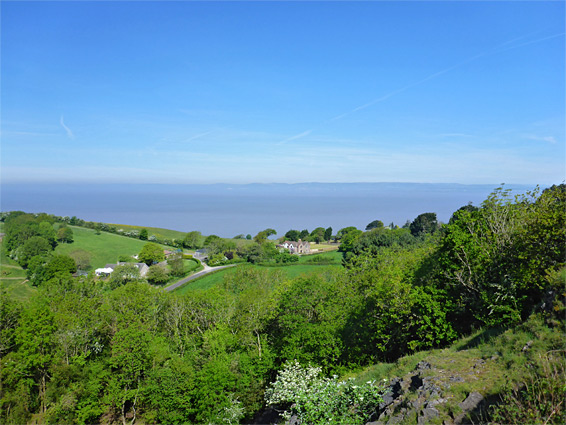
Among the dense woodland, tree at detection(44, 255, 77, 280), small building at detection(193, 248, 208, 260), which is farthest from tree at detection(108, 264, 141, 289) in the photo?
the dense woodland

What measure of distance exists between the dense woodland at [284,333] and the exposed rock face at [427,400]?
3.47 ft

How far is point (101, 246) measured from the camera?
9269 cm

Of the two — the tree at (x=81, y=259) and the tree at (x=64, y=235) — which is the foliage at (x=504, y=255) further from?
the tree at (x=64, y=235)

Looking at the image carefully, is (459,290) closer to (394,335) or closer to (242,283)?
(394,335)

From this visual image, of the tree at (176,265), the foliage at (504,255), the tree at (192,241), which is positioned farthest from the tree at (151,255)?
the foliage at (504,255)

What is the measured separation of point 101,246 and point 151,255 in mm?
20558

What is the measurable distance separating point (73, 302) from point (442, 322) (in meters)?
29.8

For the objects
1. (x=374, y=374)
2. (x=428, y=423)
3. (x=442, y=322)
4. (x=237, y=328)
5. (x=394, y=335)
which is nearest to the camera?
(x=428, y=423)

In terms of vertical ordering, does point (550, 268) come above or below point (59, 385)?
above

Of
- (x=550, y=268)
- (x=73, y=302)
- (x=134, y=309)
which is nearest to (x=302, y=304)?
(x=550, y=268)

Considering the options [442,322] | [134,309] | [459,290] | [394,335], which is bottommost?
[134,309]

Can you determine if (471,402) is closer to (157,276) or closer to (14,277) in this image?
(157,276)

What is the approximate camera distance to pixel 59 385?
75.6ft

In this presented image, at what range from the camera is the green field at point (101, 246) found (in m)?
85.4
